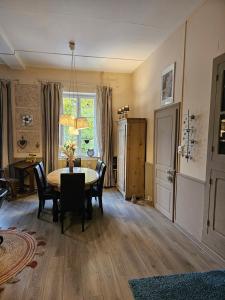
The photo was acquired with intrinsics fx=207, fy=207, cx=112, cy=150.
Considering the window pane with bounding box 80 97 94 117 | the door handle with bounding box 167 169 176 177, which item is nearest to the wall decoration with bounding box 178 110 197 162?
the door handle with bounding box 167 169 176 177

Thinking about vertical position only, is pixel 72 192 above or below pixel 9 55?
below

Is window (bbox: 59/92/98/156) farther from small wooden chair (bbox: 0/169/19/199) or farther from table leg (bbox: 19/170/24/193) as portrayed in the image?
small wooden chair (bbox: 0/169/19/199)

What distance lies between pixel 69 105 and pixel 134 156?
→ 245 cm

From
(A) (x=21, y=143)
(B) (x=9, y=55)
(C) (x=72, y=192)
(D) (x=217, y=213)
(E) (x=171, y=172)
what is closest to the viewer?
(D) (x=217, y=213)

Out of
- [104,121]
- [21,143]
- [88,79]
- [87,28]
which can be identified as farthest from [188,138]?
[21,143]

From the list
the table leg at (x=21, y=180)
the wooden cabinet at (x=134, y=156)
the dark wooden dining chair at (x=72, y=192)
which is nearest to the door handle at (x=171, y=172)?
the wooden cabinet at (x=134, y=156)

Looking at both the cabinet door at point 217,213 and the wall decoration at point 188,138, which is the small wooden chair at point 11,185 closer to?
the wall decoration at point 188,138

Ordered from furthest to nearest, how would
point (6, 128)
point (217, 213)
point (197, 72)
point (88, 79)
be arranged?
point (88, 79) < point (6, 128) < point (197, 72) < point (217, 213)

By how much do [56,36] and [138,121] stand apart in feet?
7.74

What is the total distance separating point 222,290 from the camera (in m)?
2.00

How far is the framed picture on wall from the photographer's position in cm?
364

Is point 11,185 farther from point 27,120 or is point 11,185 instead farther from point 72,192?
point 72,192

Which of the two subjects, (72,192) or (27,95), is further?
(27,95)

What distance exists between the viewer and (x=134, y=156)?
189 inches
